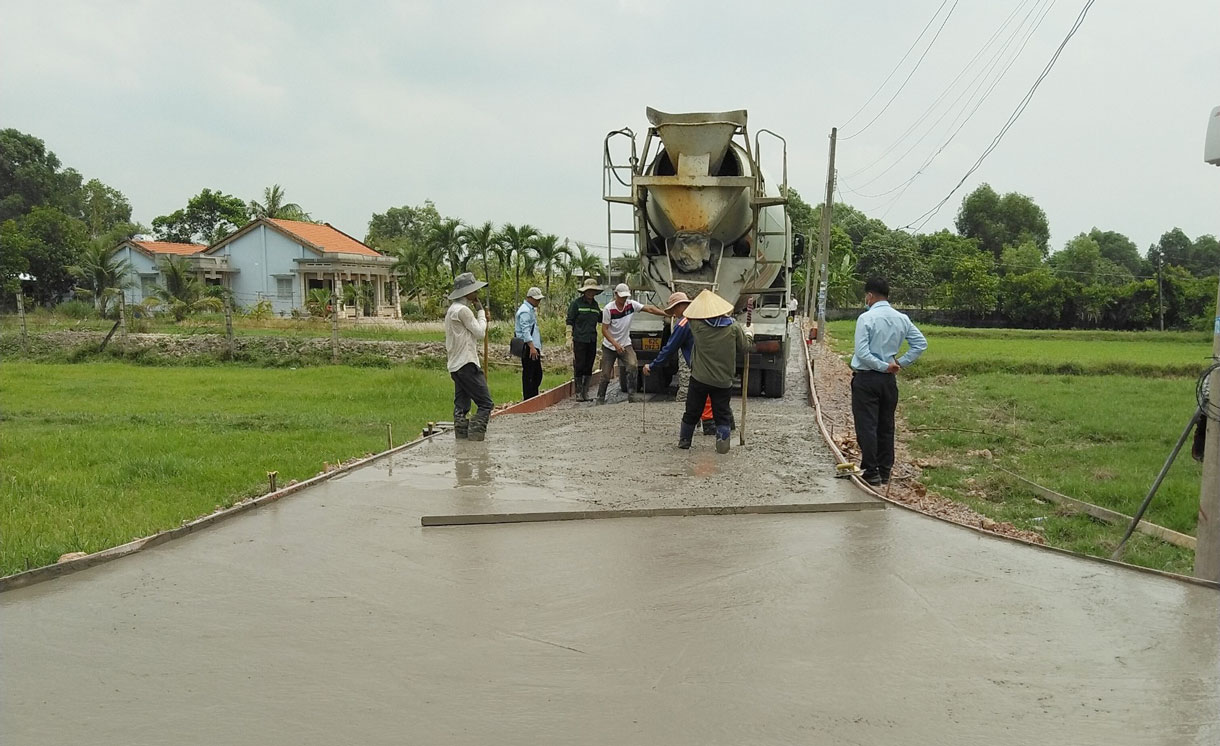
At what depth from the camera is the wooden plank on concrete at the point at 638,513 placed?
5.88 meters

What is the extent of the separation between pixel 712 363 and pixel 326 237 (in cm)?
3844

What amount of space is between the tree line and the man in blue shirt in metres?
25.7

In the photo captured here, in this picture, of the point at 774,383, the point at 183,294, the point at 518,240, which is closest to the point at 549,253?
the point at 518,240

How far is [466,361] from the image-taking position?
9.02 m

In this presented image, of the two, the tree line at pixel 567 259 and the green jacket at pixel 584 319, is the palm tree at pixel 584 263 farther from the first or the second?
the green jacket at pixel 584 319

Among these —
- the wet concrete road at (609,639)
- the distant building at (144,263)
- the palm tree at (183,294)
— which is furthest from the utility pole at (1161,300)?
the wet concrete road at (609,639)

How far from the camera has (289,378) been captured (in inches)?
760

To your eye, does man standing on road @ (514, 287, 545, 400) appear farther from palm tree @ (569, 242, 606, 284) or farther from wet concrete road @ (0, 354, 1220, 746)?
palm tree @ (569, 242, 606, 284)

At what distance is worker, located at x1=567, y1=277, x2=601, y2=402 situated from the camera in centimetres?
1210

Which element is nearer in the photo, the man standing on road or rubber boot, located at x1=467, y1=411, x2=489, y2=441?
rubber boot, located at x1=467, y1=411, x2=489, y2=441

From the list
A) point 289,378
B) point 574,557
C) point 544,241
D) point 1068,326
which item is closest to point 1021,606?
point 574,557

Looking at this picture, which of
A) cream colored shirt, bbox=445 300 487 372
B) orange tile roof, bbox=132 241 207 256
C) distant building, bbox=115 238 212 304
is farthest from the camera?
orange tile roof, bbox=132 241 207 256

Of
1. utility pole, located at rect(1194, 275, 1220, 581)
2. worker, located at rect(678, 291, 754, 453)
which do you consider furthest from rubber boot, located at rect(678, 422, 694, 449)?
utility pole, located at rect(1194, 275, 1220, 581)

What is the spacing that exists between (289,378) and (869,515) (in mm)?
15698
